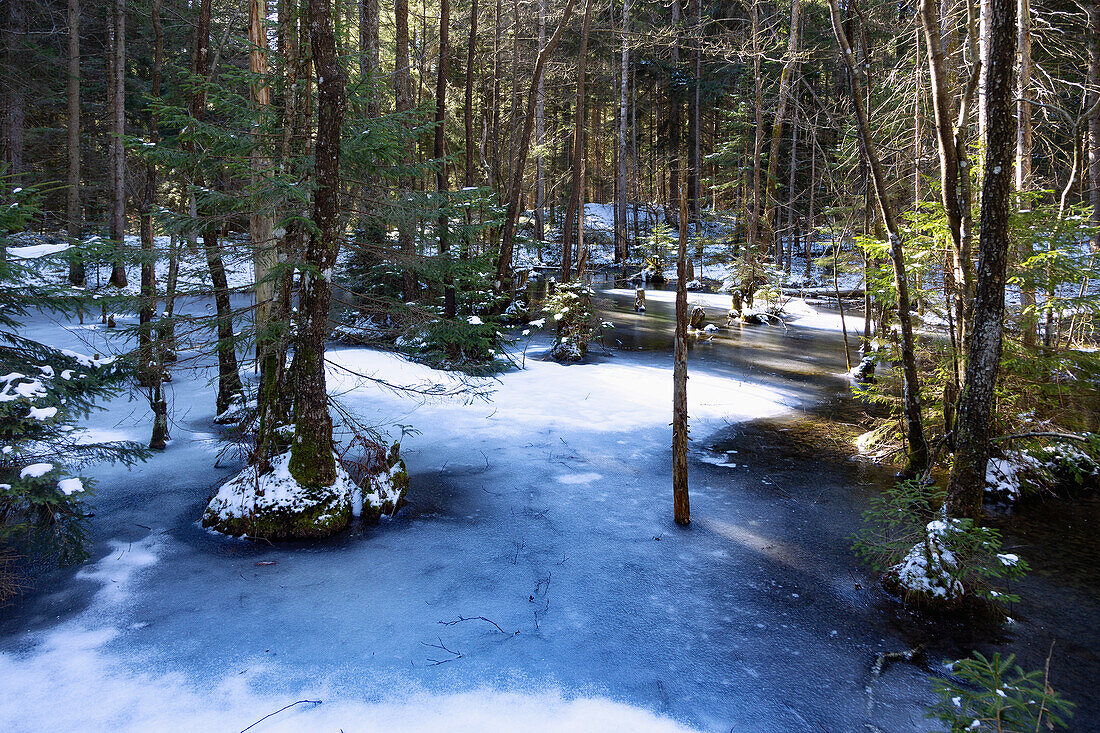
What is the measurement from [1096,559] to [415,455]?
8349 mm

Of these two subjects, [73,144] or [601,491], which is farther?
[73,144]

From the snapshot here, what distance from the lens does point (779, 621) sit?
5160mm

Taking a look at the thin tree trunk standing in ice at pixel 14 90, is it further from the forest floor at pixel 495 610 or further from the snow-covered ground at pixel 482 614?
the snow-covered ground at pixel 482 614

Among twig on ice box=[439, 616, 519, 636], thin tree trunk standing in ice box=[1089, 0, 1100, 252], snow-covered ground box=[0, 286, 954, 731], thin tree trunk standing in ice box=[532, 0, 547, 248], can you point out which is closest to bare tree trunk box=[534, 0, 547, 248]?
thin tree trunk standing in ice box=[532, 0, 547, 248]

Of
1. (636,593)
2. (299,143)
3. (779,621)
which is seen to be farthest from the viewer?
(299,143)

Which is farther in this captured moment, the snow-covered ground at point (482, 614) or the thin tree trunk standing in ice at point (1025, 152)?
the thin tree trunk standing in ice at point (1025, 152)

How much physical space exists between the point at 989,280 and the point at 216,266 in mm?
7336

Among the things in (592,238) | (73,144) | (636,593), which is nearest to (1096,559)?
(636,593)

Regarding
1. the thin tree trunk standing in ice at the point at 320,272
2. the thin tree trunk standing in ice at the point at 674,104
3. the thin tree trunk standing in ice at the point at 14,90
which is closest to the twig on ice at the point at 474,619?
the thin tree trunk standing in ice at the point at 320,272

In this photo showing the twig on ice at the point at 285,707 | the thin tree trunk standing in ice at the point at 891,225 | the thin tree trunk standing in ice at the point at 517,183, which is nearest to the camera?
the twig on ice at the point at 285,707

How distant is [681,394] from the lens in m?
6.50

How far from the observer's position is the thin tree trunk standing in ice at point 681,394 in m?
6.23

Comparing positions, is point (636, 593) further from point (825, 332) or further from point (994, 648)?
point (825, 332)

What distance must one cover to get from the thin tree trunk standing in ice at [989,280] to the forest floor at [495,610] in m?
1.31
